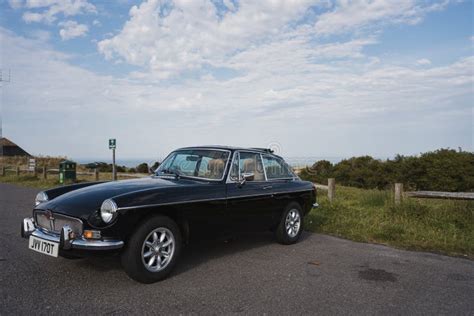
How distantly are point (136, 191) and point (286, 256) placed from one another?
8.35ft

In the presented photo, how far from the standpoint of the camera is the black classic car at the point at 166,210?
4.26 m

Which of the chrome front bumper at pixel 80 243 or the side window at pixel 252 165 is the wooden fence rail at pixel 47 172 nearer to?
the side window at pixel 252 165

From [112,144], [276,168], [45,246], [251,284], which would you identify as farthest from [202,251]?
[112,144]

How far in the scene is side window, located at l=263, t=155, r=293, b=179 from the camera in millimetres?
6617

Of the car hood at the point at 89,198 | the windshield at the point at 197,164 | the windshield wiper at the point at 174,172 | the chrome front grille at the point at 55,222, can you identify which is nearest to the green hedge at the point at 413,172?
the windshield at the point at 197,164

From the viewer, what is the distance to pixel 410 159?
28594 millimetres

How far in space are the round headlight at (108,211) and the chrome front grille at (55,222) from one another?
28cm

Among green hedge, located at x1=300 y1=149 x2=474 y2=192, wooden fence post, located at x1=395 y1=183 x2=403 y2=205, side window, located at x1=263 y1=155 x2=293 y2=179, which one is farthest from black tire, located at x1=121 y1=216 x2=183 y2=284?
green hedge, located at x1=300 y1=149 x2=474 y2=192

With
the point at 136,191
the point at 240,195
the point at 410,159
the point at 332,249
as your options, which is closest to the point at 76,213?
the point at 136,191

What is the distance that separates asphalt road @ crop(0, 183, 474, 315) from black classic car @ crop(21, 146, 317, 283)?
0.37m

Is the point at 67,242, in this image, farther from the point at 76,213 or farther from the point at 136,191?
the point at 136,191

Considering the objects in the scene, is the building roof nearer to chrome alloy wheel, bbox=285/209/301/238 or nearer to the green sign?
the green sign

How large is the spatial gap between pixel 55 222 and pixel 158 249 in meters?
1.25

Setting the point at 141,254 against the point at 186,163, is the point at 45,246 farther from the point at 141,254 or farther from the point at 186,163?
the point at 186,163
